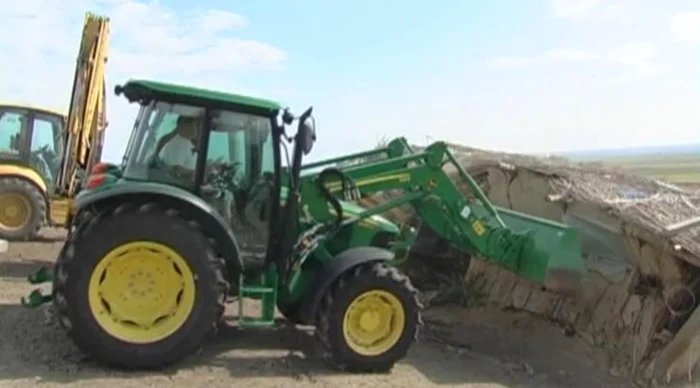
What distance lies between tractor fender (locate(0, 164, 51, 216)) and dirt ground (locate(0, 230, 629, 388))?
320cm

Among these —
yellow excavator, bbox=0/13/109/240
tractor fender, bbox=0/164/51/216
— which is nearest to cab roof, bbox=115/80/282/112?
yellow excavator, bbox=0/13/109/240

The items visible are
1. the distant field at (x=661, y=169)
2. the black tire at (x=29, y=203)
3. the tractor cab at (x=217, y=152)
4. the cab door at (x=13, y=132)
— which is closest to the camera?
the tractor cab at (x=217, y=152)

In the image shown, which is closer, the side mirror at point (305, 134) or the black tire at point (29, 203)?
the side mirror at point (305, 134)

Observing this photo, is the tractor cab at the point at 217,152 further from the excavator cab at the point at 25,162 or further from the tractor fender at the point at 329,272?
the excavator cab at the point at 25,162

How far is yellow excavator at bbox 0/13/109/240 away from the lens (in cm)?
1145

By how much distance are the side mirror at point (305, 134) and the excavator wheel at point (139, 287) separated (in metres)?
1.06

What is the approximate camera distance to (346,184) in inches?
258

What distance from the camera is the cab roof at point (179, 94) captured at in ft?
19.4

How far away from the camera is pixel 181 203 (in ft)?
18.7

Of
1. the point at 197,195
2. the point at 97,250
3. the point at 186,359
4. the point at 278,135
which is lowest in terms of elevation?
the point at 186,359

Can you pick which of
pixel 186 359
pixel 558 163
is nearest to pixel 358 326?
pixel 186 359

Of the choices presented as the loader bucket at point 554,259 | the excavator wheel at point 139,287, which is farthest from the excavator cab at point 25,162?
the loader bucket at point 554,259

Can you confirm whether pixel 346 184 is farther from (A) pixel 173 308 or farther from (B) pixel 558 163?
(B) pixel 558 163

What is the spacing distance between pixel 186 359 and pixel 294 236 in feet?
4.21
